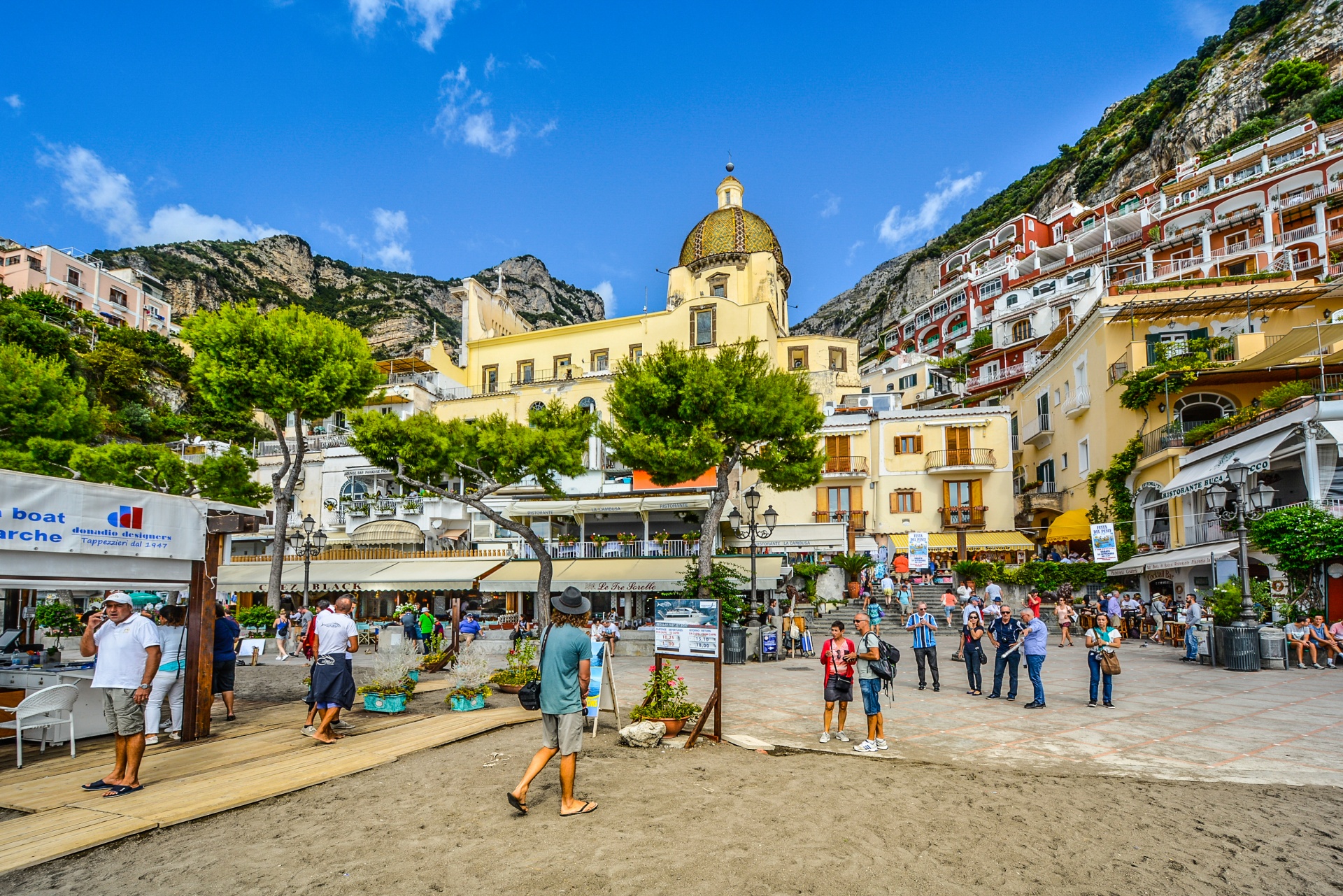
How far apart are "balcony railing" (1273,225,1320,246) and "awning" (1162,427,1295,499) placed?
31.9m

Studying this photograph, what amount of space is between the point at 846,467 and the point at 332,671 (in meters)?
29.8

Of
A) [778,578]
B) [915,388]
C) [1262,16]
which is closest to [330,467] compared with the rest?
[778,578]

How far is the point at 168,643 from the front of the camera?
8273 mm

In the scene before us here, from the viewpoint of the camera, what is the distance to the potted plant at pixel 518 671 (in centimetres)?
1150

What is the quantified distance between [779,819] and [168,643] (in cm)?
676

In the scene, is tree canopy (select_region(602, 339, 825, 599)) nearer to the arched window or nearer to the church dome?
the arched window

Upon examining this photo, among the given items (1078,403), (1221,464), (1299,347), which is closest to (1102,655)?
(1221,464)

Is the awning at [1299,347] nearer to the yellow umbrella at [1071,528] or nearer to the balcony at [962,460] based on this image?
the yellow umbrella at [1071,528]

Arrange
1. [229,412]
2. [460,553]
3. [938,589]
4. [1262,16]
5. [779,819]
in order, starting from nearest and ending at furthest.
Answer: [779,819] → [229,412] → [938,589] → [460,553] → [1262,16]

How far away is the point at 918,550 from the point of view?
2547 cm

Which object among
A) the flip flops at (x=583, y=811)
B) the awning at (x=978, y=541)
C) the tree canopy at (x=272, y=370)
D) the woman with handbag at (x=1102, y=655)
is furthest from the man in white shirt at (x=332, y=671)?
the awning at (x=978, y=541)

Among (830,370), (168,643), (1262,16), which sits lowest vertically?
(168,643)

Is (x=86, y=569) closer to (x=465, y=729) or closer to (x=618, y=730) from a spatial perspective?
(x=465, y=729)

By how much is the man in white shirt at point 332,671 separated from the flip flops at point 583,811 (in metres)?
3.55
